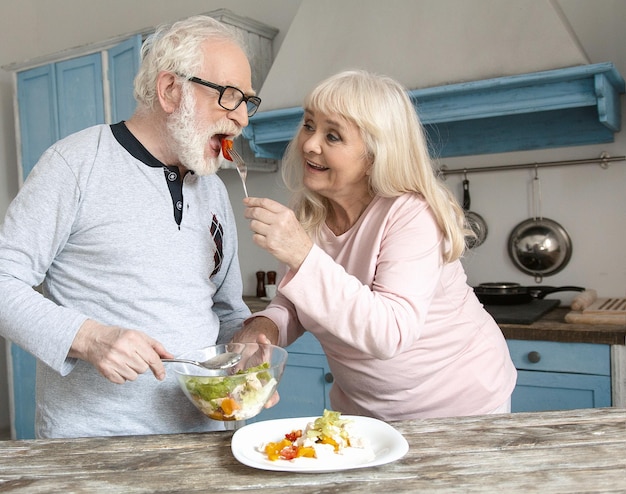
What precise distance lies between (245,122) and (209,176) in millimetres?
205

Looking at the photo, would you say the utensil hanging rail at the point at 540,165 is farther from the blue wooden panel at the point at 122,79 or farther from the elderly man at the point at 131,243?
the blue wooden panel at the point at 122,79

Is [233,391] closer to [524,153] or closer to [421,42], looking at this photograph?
[421,42]

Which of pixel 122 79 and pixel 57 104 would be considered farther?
pixel 57 104

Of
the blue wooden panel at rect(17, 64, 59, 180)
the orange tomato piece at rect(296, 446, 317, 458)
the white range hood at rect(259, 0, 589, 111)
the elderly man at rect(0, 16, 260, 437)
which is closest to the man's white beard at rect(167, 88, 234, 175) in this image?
the elderly man at rect(0, 16, 260, 437)

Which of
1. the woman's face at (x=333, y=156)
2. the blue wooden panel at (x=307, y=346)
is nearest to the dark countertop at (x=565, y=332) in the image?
the blue wooden panel at (x=307, y=346)

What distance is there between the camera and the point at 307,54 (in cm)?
316

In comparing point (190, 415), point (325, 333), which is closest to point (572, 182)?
point (325, 333)

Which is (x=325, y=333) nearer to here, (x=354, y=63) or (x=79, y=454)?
(x=79, y=454)

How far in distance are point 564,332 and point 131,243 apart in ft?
5.35

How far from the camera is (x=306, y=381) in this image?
3.04 meters

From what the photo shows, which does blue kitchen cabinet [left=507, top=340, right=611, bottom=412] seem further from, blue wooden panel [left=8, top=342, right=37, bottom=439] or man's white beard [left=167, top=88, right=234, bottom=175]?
blue wooden panel [left=8, top=342, right=37, bottom=439]

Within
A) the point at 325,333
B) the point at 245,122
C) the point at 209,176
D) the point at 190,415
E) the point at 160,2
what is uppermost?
the point at 160,2

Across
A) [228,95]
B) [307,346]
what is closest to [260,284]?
[307,346]

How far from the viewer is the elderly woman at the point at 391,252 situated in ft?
4.85
